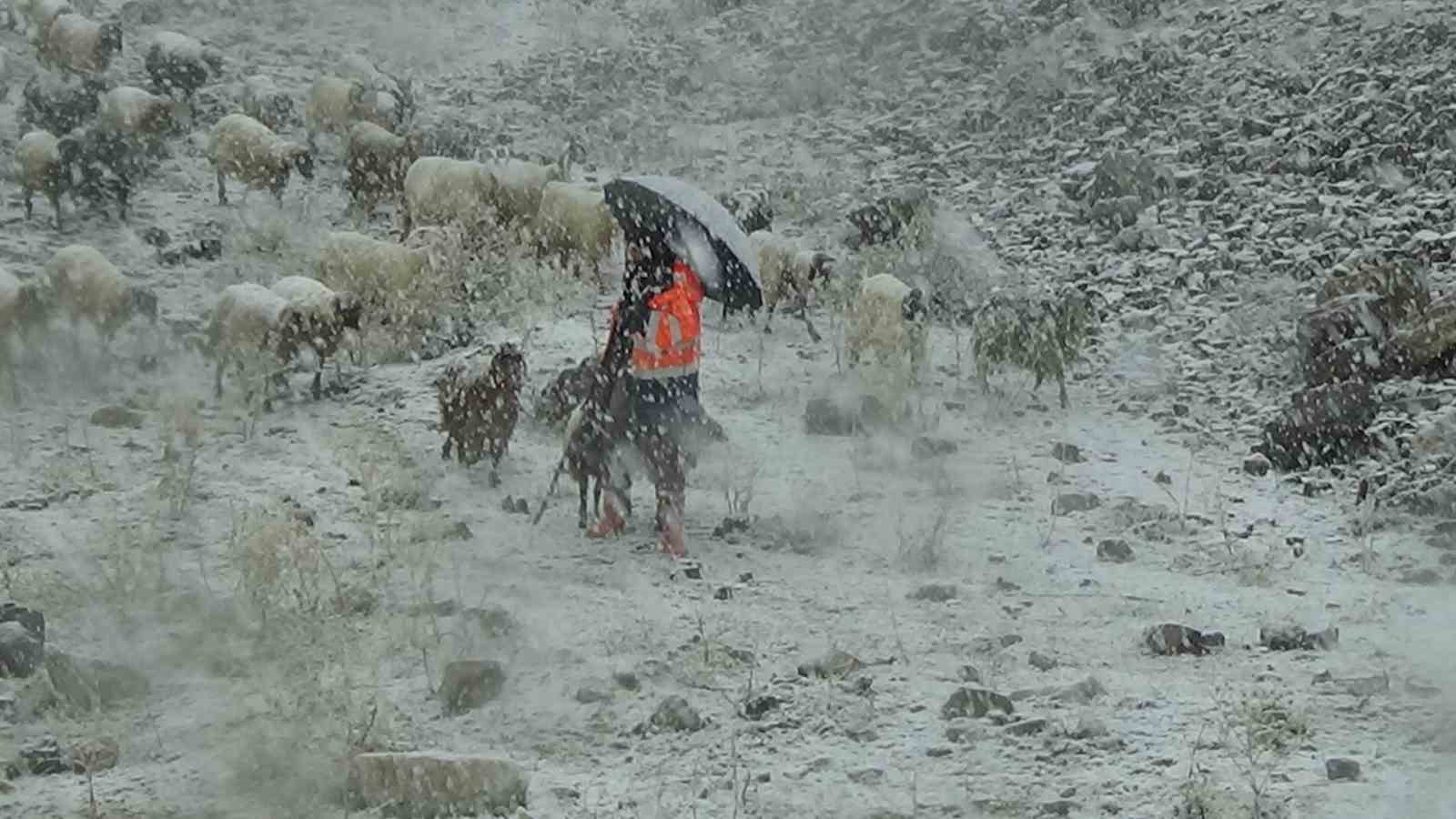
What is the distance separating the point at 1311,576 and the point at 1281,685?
124 cm

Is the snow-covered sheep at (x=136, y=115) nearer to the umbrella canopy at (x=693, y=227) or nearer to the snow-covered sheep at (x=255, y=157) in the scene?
the snow-covered sheep at (x=255, y=157)

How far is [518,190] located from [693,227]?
4461 millimetres

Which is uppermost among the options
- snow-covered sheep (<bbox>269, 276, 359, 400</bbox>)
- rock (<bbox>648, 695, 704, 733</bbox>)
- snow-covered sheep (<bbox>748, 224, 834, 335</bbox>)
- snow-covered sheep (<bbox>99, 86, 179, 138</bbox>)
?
snow-covered sheep (<bbox>99, 86, 179, 138</bbox>)

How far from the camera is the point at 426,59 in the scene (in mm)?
15438

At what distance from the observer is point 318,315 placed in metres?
8.16

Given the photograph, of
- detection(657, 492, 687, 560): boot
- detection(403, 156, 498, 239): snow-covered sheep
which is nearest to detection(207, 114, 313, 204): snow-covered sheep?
detection(403, 156, 498, 239): snow-covered sheep

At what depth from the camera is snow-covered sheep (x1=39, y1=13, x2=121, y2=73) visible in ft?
43.2

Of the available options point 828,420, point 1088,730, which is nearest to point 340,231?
point 828,420

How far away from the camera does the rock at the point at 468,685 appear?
5.21 meters

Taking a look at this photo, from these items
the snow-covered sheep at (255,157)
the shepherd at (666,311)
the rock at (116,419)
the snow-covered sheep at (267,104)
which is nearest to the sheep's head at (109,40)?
the snow-covered sheep at (267,104)

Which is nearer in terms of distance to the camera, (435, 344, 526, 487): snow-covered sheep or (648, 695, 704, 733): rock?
(648, 695, 704, 733): rock

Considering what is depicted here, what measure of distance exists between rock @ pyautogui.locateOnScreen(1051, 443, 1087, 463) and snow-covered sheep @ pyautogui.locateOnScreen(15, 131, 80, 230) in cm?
621

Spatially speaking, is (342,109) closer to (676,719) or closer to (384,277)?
(384,277)

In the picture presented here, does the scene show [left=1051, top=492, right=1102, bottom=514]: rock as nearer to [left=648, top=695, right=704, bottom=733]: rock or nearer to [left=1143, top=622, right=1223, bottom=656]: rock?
[left=1143, top=622, right=1223, bottom=656]: rock
